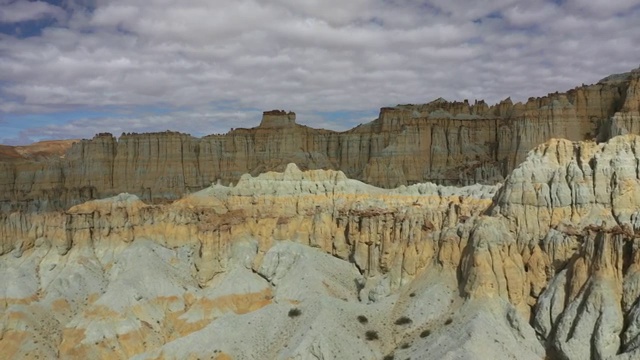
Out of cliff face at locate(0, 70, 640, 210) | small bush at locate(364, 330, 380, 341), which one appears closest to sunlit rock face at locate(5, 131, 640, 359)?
small bush at locate(364, 330, 380, 341)

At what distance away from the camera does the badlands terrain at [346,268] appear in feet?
136

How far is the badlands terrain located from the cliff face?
17.6 ft

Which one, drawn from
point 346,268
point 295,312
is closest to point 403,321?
point 295,312

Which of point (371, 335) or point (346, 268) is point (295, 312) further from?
point (346, 268)

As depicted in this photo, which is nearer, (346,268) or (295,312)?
(295,312)

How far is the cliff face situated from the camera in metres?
85.5

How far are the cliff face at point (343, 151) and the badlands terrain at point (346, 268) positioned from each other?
5361 mm

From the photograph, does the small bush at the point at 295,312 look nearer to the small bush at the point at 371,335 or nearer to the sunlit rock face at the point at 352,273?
the sunlit rock face at the point at 352,273

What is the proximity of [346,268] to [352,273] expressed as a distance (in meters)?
0.87

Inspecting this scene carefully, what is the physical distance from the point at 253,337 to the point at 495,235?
20.5 meters

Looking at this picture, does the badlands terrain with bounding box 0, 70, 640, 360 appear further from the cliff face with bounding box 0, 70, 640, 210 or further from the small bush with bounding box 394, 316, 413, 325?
the cliff face with bounding box 0, 70, 640, 210

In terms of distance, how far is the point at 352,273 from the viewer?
5816 centimetres

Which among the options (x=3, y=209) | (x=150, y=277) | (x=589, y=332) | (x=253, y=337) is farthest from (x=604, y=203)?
(x=3, y=209)

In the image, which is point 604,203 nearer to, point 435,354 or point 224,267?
point 435,354
